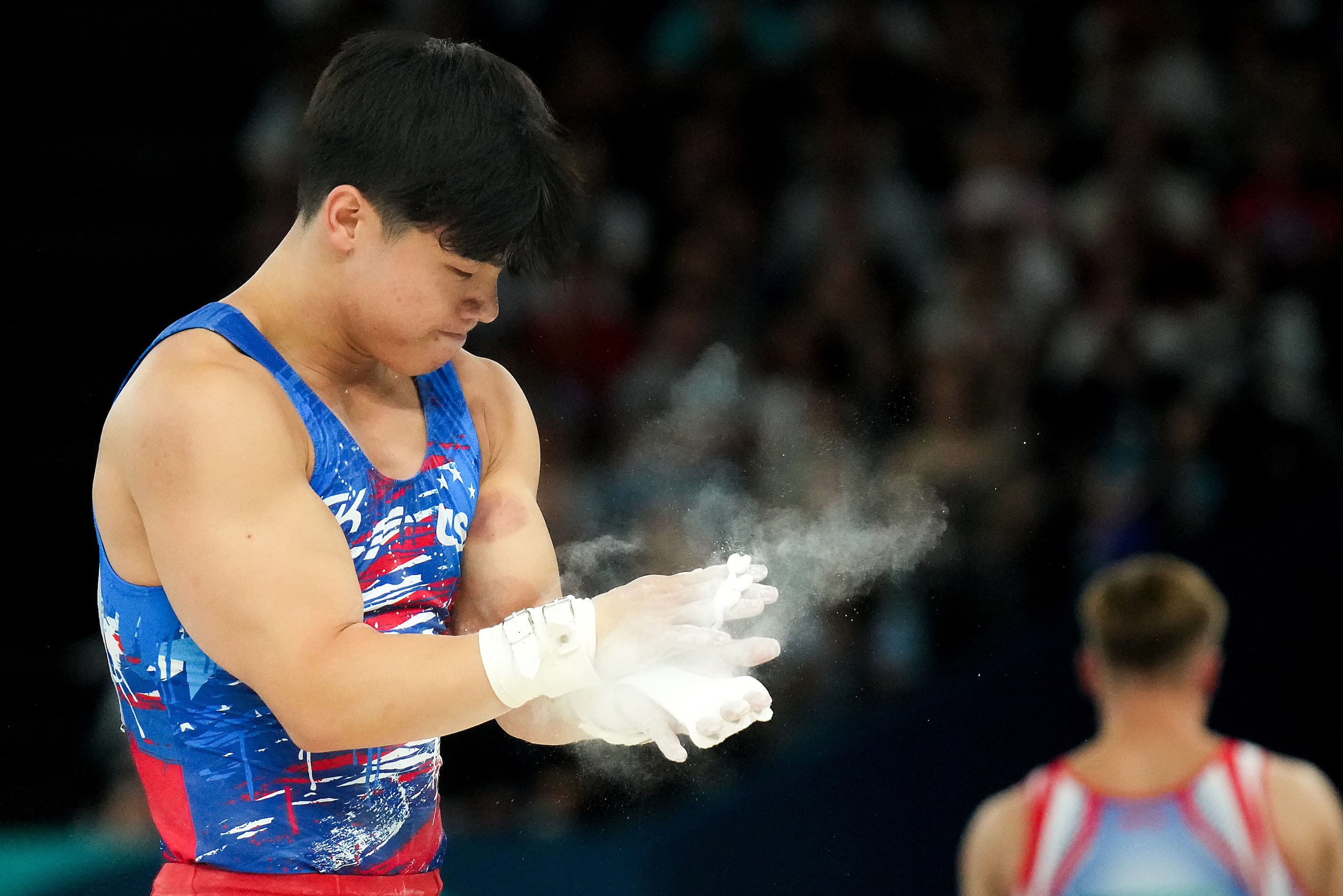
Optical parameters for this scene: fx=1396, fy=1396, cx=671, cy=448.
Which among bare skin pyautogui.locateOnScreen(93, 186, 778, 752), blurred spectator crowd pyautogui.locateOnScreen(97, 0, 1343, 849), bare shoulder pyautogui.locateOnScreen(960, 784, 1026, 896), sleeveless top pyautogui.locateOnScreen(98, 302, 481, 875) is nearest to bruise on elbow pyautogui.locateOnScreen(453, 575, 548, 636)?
sleeveless top pyautogui.locateOnScreen(98, 302, 481, 875)

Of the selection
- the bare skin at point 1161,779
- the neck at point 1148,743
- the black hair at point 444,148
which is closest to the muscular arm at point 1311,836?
the bare skin at point 1161,779

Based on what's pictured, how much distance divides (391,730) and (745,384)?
3.44 meters

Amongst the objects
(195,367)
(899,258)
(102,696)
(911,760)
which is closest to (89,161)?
(102,696)

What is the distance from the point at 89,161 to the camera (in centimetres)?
551

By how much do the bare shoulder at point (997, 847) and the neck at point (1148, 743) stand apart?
137mm

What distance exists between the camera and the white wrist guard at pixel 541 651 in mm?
1694

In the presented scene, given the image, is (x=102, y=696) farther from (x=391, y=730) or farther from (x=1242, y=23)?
(x=1242, y=23)

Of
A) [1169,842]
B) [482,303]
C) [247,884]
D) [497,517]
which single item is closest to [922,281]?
[1169,842]

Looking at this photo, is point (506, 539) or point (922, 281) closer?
point (506, 539)

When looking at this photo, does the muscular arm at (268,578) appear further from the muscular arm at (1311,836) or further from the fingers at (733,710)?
the muscular arm at (1311,836)

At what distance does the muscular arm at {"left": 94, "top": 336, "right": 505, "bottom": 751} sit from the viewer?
1629mm

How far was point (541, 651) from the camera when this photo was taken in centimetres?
171

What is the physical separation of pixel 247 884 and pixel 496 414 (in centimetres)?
78

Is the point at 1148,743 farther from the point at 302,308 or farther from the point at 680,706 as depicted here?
the point at 302,308
